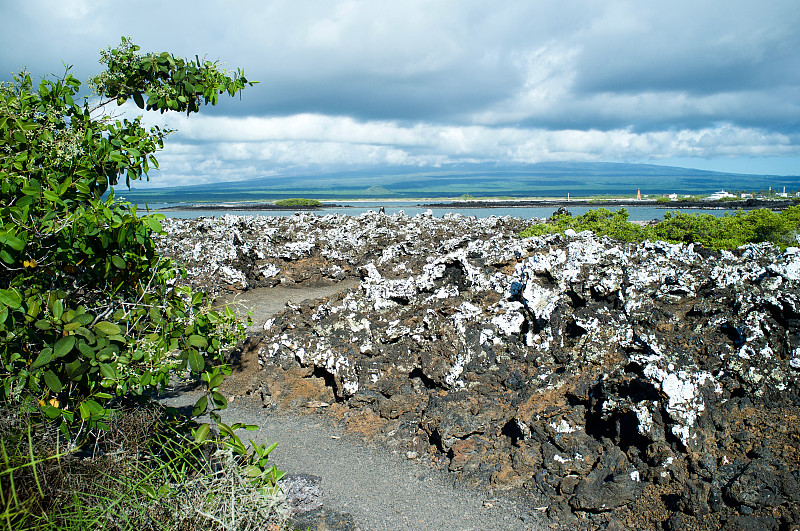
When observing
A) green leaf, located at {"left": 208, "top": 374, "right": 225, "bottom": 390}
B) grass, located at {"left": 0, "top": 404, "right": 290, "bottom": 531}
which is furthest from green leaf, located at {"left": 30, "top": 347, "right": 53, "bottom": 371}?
green leaf, located at {"left": 208, "top": 374, "right": 225, "bottom": 390}

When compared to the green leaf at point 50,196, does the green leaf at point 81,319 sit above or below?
below

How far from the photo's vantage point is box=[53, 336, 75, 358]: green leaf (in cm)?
264

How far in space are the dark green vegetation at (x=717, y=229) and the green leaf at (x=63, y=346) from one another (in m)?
14.2

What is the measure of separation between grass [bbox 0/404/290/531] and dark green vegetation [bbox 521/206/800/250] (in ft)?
43.9

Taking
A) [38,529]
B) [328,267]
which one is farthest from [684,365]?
[328,267]

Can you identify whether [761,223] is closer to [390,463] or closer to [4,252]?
[390,463]

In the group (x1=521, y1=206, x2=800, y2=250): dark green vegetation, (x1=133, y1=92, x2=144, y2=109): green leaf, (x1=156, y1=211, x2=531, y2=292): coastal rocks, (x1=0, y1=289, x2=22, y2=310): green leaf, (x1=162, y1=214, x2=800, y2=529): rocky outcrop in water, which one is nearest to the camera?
(x1=0, y1=289, x2=22, y2=310): green leaf

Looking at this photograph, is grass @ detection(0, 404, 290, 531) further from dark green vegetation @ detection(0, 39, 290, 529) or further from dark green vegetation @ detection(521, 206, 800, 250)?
dark green vegetation @ detection(521, 206, 800, 250)

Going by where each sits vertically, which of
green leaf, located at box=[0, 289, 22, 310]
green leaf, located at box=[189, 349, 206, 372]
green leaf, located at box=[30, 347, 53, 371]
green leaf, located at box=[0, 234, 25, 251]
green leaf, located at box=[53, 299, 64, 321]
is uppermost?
green leaf, located at box=[0, 234, 25, 251]

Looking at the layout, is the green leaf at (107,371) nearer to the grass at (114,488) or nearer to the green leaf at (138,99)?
the grass at (114,488)

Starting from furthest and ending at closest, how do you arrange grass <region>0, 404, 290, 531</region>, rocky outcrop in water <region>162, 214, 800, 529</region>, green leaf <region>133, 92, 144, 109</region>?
rocky outcrop in water <region>162, 214, 800, 529</region> < green leaf <region>133, 92, 144, 109</region> < grass <region>0, 404, 290, 531</region>

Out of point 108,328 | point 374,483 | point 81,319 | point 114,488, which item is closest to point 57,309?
point 81,319

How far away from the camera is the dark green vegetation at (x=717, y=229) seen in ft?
44.8

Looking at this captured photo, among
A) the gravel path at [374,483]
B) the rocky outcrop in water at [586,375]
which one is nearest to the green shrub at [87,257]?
the gravel path at [374,483]
